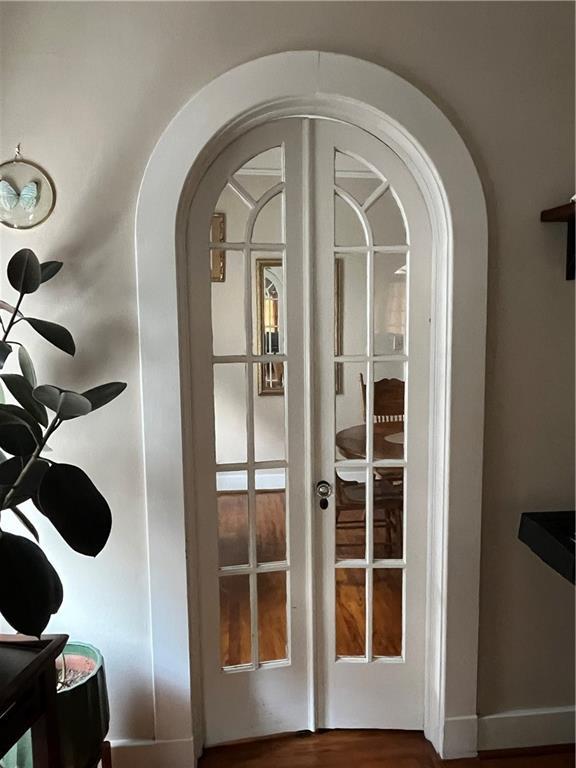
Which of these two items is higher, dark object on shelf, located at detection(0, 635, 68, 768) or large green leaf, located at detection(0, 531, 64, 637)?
large green leaf, located at detection(0, 531, 64, 637)

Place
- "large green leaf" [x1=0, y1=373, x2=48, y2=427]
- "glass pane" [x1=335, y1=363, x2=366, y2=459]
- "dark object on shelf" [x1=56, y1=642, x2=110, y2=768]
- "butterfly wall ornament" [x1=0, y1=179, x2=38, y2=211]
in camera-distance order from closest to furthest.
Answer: "large green leaf" [x1=0, y1=373, x2=48, y2=427] → "dark object on shelf" [x1=56, y1=642, x2=110, y2=768] → "butterfly wall ornament" [x1=0, y1=179, x2=38, y2=211] → "glass pane" [x1=335, y1=363, x2=366, y2=459]

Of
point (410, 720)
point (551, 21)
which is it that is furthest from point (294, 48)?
point (410, 720)

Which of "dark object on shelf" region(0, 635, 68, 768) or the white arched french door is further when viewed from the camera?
the white arched french door

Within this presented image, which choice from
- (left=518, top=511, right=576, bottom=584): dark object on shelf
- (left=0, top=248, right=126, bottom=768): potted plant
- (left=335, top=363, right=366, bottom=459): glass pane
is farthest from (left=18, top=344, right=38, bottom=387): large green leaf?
(left=518, top=511, right=576, bottom=584): dark object on shelf

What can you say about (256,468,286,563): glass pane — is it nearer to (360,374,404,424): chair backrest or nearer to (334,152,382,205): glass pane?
(360,374,404,424): chair backrest

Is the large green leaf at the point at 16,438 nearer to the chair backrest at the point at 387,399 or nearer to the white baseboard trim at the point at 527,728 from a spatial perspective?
the chair backrest at the point at 387,399

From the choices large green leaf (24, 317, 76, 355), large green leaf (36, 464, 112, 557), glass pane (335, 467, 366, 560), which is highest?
large green leaf (24, 317, 76, 355)

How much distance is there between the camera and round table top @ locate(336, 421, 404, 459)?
2135mm

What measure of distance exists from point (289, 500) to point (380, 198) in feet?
3.58

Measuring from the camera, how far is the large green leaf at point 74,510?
4.83 ft

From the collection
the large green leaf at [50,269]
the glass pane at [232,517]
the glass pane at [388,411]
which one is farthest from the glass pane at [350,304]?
the large green leaf at [50,269]

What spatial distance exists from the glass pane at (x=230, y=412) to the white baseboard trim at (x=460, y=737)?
1.18 metres

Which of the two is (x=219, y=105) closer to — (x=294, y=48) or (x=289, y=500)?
(x=294, y=48)

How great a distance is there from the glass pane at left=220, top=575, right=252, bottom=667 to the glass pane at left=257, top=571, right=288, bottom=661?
0.05m
